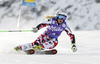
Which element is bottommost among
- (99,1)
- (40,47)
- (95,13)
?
(40,47)

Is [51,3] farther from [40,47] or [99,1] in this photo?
[40,47]

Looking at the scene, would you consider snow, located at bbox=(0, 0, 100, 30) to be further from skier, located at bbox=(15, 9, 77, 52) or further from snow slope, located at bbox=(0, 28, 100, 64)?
skier, located at bbox=(15, 9, 77, 52)

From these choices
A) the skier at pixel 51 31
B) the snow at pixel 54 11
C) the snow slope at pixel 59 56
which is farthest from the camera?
the snow at pixel 54 11

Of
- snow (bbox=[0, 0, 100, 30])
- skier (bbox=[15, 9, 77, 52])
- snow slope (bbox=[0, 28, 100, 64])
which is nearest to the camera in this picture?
snow slope (bbox=[0, 28, 100, 64])

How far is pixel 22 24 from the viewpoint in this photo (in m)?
11.6

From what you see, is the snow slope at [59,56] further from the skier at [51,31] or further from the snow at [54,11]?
the snow at [54,11]

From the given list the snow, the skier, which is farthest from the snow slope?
the snow

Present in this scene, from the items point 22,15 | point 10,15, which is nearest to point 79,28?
point 22,15

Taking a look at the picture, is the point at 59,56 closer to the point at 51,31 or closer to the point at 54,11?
the point at 51,31

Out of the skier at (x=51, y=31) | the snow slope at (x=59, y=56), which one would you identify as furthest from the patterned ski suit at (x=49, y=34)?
the snow slope at (x=59, y=56)

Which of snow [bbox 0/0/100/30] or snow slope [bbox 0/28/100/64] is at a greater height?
snow [bbox 0/0/100/30]

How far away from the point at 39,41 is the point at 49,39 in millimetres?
228

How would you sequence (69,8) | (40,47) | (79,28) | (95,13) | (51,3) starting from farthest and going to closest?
(51,3) → (69,8) → (95,13) → (79,28) → (40,47)

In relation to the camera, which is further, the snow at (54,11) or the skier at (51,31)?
the snow at (54,11)
